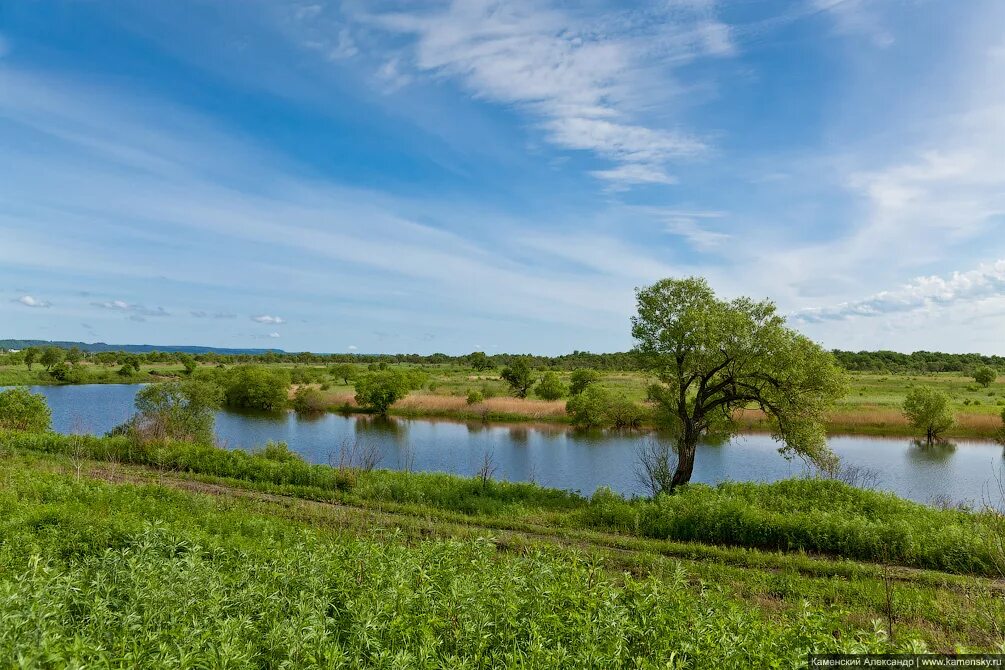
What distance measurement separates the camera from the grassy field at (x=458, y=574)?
171 inches

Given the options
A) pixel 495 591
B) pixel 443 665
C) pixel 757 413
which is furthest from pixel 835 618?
pixel 757 413

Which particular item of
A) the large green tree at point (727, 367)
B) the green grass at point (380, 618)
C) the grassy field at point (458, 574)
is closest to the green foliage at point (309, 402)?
the grassy field at point (458, 574)

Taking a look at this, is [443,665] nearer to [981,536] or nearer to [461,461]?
[981,536]

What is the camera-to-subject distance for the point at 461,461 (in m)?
33.2

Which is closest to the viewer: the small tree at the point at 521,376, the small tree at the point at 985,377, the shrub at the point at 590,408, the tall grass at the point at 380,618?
the tall grass at the point at 380,618

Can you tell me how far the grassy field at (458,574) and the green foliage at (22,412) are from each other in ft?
34.8

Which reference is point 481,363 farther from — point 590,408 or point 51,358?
point 51,358

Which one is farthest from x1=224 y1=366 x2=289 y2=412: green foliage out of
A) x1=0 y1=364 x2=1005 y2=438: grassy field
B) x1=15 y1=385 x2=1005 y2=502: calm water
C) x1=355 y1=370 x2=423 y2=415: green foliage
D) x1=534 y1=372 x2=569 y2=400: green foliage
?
x1=534 y1=372 x2=569 y2=400: green foliage

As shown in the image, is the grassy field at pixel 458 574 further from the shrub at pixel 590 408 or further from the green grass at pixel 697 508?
the shrub at pixel 590 408

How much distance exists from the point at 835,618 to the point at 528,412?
48750 millimetres

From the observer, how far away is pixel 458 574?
19.5ft

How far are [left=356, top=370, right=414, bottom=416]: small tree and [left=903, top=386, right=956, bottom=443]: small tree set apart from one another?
146 ft

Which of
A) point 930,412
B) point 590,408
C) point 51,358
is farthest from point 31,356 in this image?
point 930,412

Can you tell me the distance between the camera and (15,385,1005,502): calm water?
2862 centimetres
